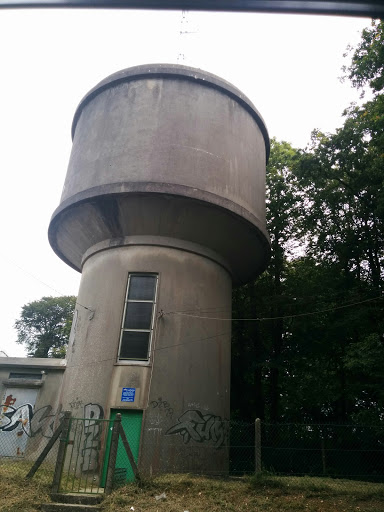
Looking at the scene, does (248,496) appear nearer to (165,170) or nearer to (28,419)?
(28,419)

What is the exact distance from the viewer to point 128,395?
1058cm

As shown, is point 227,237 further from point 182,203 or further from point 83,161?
point 83,161

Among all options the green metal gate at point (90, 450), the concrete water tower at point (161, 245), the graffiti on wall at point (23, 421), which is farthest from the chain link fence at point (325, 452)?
the graffiti on wall at point (23, 421)

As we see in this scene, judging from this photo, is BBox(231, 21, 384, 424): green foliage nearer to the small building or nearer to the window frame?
the window frame

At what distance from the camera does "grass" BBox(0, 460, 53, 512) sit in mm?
7180

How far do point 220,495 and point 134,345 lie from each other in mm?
4619

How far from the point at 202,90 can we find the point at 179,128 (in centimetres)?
167

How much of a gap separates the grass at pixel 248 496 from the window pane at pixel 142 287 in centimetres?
474

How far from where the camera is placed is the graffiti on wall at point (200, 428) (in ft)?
34.5

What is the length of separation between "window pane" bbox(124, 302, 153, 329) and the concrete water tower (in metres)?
0.03

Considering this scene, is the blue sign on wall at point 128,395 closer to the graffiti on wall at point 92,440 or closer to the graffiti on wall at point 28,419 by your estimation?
the graffiti on wall at point 92,440

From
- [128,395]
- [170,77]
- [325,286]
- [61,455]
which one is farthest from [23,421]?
[325,286]

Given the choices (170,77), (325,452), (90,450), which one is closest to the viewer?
(90,450)

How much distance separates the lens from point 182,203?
11391mm
